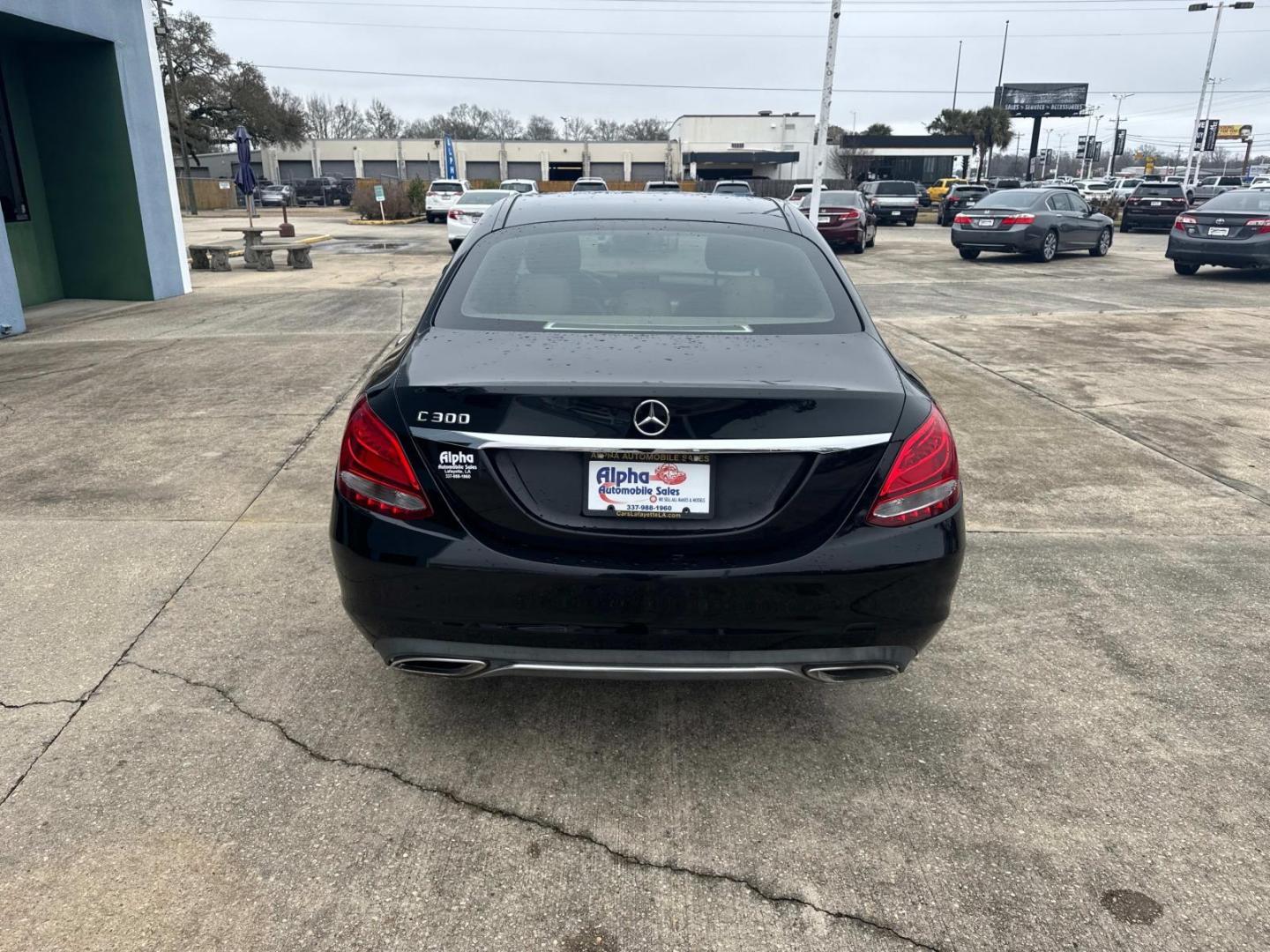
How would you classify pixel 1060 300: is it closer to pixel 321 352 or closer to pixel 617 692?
pixel 321 352

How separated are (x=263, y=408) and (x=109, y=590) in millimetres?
3145

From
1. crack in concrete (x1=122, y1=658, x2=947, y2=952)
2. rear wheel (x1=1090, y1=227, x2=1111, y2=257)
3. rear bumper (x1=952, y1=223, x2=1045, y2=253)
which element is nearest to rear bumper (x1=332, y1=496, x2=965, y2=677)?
crack in concrete (x1=122, y1=658, x2=947, y2=952)

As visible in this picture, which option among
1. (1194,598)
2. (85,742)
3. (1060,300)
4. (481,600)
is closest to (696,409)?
(481,600)

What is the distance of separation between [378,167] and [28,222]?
76.5 m

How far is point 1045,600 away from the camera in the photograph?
391 cm

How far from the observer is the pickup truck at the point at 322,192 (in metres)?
57.4

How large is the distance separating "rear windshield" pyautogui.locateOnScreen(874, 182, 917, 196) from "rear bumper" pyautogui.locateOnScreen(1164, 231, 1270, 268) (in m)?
18.3

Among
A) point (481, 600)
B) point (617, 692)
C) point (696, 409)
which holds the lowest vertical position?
point (617, 692)

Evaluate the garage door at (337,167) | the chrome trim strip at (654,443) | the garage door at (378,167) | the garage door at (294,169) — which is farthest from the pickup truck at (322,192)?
the chrome trim strip at (654,443)

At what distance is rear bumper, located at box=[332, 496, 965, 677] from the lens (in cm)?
238

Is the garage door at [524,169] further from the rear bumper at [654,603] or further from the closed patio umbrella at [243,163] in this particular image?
the rear bumper at [654,603]

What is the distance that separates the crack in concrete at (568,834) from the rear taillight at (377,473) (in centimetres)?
84

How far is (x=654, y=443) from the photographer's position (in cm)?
232

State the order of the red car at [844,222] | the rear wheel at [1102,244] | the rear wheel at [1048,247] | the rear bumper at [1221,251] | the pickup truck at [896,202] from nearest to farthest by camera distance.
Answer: the rear bumper at [1221,251]
the rear wheel at [1048,247]
the rear wheel at [1102,244]
the red car at [844,222]
the pickup truck at [896,202]
